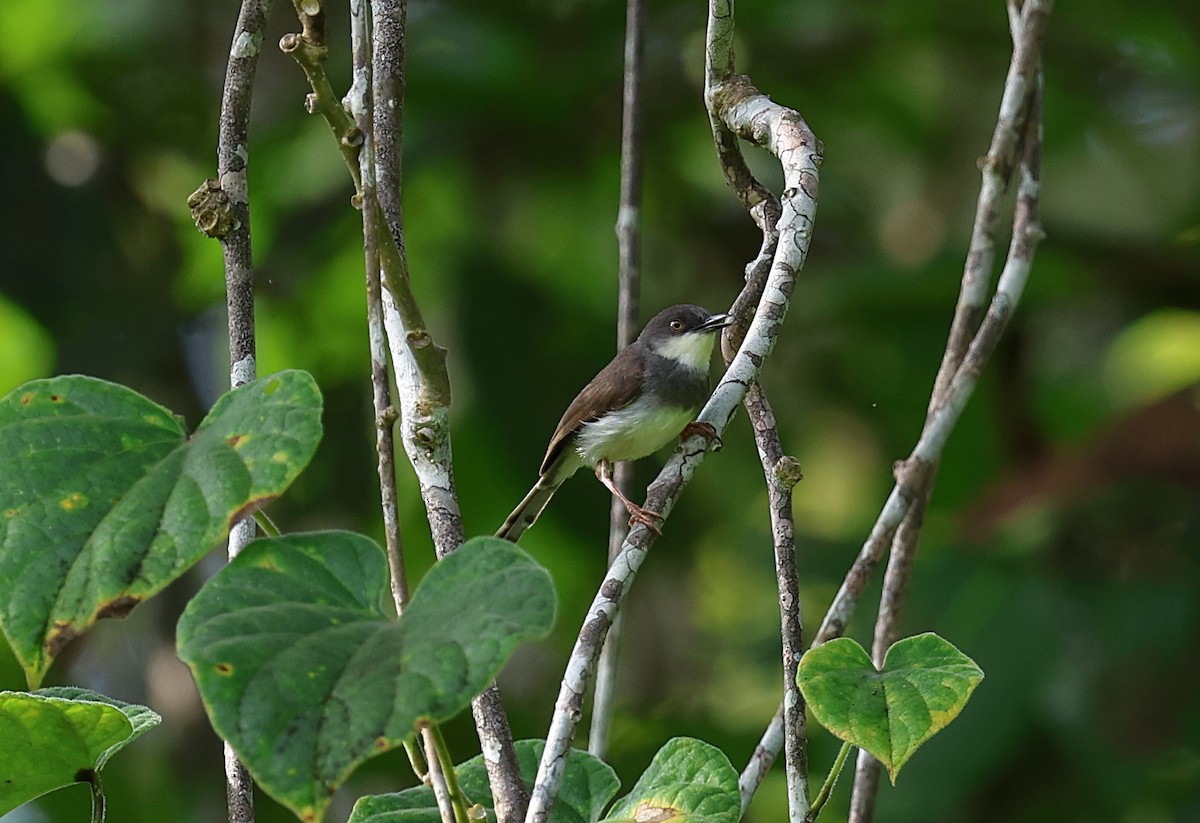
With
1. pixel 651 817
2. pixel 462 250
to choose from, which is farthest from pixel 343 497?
pixel 651 817

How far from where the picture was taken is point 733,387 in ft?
5.94

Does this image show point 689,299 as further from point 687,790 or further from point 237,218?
point 687,790

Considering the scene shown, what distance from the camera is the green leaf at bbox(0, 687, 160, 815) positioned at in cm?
159

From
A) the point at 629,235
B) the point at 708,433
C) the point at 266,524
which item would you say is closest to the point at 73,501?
the point at 266,524

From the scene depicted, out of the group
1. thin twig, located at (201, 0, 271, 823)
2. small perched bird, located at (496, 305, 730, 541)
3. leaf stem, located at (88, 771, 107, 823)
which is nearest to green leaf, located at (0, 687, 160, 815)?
leaf stem, located at (88, 771, 107, 823)

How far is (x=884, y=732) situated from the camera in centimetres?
145

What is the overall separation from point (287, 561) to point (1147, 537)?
3.86 m

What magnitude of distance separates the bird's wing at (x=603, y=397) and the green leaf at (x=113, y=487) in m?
2.09

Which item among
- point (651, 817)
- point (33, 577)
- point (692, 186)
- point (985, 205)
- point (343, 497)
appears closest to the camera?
point (33, 577)

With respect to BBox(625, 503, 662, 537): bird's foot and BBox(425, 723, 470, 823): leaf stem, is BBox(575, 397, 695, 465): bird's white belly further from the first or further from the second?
BBox(425, 723, 470, 823): leaf stem

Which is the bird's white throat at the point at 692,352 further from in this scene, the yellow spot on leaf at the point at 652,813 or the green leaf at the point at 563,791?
the yellow spot on leaf at the point at 652,813

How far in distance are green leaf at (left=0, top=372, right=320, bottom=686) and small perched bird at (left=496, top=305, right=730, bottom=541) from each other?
6.45 ft

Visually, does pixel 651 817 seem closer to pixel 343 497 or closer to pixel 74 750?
pixel 74 750

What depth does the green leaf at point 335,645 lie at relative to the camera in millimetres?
1128
